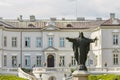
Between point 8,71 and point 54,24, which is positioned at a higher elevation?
point 54,24

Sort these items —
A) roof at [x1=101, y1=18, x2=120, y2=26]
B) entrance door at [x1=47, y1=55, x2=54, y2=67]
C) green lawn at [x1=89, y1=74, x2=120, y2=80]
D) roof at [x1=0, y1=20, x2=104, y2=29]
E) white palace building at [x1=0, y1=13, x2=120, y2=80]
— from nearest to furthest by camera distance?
1. green lawn at [x1=89, y1=74, x2=120, y2=80]
2. roof at [x1=101, y1=18, x2=120, y2=26]
3. white palace building at [x1=0, y1=13, x2=120, y2=80]
4. entrance door at [x1=47, y1=55, x2=54, y2=67]
5. roof at [x1=0, y1=20, x2=104, y2=29]

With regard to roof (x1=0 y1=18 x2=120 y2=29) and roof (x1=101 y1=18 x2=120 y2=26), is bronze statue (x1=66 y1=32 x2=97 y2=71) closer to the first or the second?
roof (x1=101 y1=18 x2=120 y2=26)

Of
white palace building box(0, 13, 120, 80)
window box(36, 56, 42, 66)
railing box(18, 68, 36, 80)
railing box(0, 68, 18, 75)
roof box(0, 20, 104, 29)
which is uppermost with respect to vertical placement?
roof box(0, 20, 104, 29)

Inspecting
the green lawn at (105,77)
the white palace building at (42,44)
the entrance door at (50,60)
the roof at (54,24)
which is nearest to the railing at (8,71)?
the white palace building at (42,44)

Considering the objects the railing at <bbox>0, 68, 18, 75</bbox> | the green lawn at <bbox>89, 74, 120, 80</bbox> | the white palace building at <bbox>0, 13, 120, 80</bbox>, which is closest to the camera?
the green lawn at <bbox>89, 74, 120, 80</bbox>

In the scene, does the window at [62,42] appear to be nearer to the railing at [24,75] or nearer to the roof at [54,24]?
the roof at [54,24]

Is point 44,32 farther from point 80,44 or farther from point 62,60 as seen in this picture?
point 80,44

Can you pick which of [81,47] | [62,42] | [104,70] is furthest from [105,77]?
[81,47]

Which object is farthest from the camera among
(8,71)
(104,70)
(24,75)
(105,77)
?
(8,71)

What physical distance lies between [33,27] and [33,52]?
3569 mm

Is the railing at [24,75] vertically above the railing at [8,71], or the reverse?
the railing at [8,71]

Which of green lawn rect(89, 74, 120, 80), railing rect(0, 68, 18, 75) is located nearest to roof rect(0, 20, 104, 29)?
railing rect(0, 68, 18, 75)

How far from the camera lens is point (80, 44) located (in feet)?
71.1

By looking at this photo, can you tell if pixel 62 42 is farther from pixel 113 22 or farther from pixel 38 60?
pixel 113 22
